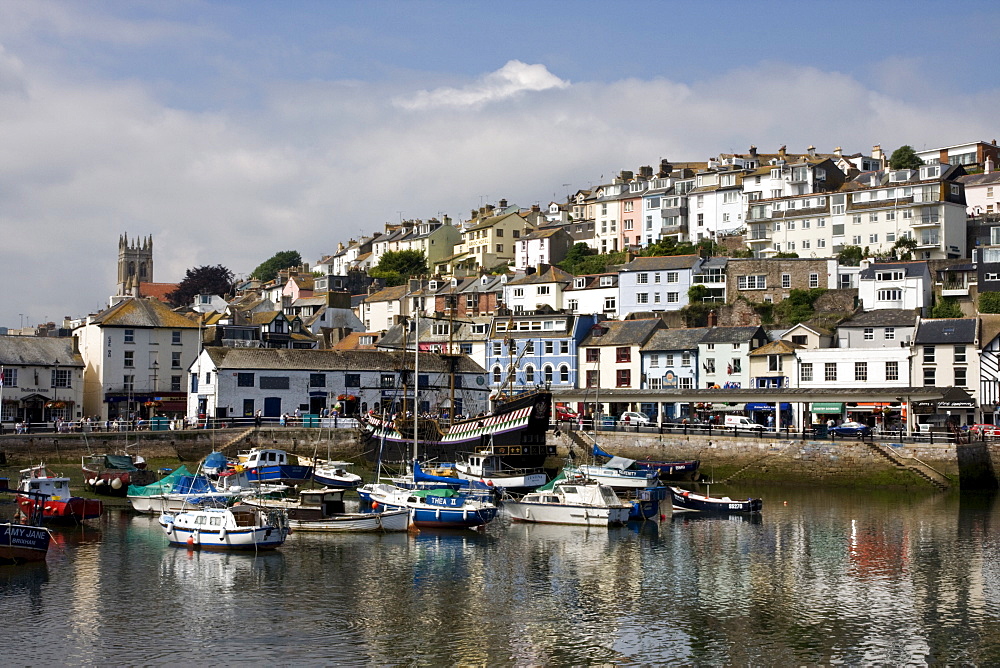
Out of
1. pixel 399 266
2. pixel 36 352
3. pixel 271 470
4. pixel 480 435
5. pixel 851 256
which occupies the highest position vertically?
pixel 399 266

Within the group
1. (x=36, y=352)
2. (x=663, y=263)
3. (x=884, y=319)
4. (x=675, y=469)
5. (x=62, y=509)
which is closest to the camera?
(x=62, y=509)

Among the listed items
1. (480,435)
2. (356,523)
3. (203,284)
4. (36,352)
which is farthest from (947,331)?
(203,284)

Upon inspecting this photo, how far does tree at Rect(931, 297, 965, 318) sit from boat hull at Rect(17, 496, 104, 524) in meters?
69.6

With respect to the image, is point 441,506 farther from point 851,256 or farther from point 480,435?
point 851,256

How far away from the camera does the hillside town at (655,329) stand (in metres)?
79.9

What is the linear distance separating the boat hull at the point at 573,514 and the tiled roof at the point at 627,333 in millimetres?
43207

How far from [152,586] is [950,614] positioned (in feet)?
83.3

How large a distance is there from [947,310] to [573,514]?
5391 centimetres

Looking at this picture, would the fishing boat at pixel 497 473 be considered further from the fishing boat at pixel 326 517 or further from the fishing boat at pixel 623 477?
the fishing boat at pixel 326 517

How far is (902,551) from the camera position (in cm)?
4384

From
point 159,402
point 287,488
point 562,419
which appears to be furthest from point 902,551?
point 159,402

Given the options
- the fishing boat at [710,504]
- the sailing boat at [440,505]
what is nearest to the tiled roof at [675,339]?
the fishing boat at [710,504]

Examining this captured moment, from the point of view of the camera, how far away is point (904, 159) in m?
135

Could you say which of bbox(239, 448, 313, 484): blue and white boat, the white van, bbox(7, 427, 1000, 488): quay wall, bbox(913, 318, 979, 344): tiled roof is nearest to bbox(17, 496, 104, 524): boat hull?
Answer: bbox(239, 448, 313, 484): blue and white boat
